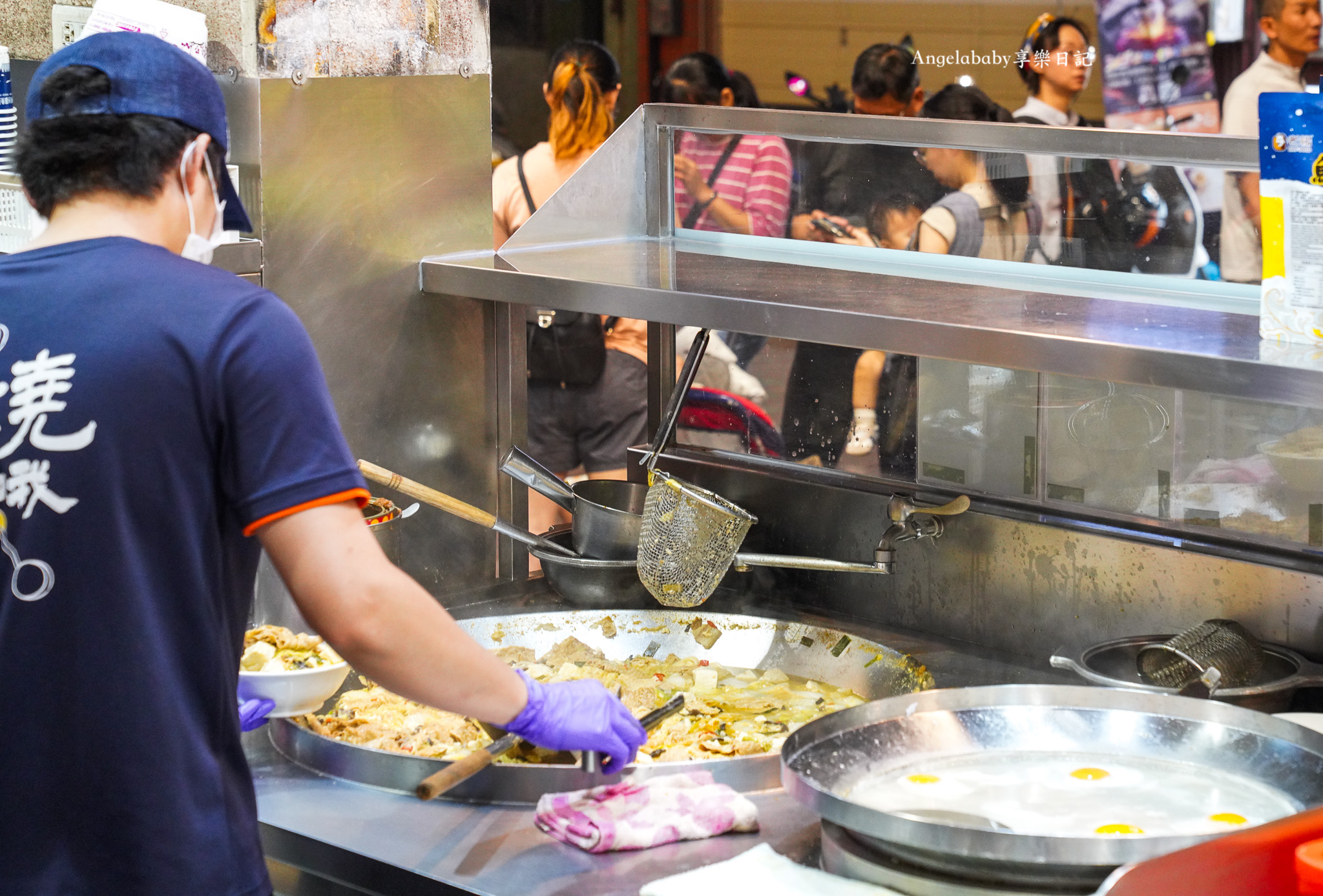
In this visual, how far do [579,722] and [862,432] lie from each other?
1132mm

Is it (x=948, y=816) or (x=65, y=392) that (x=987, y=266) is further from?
(x=65, y=392)

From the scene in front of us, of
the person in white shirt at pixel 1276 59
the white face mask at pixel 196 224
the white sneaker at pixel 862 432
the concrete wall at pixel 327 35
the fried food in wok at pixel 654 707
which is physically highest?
the person in white shirt at pixel 1276 59

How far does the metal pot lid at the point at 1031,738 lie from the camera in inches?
56.8

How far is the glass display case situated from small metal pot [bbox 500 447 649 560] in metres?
0.28

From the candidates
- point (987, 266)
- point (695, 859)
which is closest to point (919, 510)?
point (987, 266)

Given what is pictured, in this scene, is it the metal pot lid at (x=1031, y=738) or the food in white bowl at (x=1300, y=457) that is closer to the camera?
the metal pot lid at (x=1031, y=738)

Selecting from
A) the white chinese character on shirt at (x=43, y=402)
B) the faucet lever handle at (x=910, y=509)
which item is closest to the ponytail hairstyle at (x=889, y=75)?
the faucet lever handle at (x=910, y=509)

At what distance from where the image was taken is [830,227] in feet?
7.93

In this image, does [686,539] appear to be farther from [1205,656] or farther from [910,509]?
[1205,656]

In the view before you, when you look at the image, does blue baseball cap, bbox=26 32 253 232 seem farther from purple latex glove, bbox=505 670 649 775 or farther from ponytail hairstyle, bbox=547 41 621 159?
ponytail hairstyle, bbox=547 41 621 159

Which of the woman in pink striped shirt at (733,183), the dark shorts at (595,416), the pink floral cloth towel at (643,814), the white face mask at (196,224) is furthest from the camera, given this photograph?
the dark shorts at (595,416)

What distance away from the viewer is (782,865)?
148 cm

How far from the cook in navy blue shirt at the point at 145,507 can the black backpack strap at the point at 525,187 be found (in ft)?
9.75

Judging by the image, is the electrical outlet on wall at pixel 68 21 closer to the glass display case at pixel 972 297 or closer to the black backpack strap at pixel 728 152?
the glass display case at pixel 972 297
